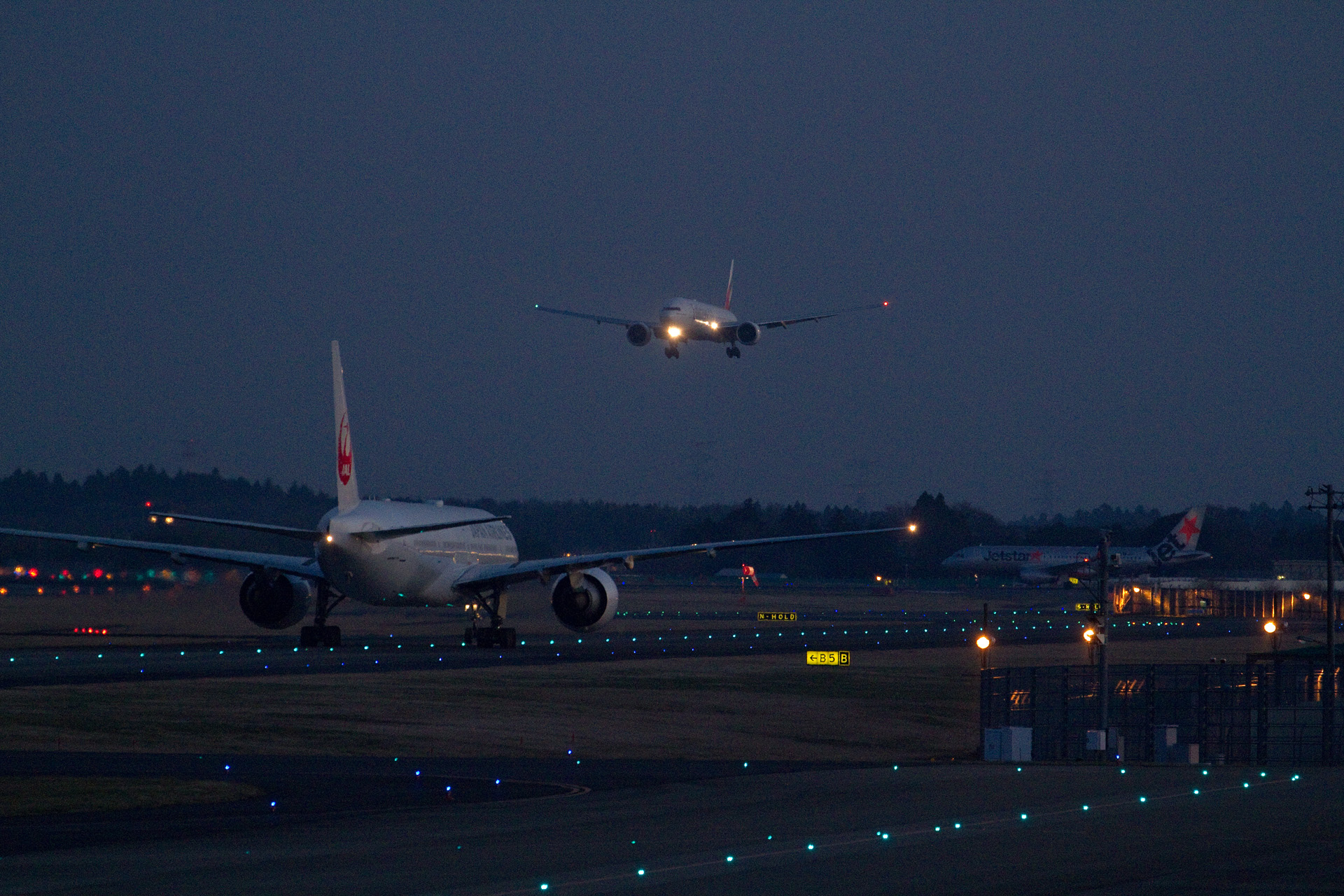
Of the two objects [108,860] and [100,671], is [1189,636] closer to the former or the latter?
[100,671]

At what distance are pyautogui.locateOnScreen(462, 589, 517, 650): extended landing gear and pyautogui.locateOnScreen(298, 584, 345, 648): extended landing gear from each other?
14.3ft

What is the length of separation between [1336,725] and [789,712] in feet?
70.8

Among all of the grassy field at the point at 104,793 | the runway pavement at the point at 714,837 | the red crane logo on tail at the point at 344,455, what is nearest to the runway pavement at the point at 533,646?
the red crane logo on tail at the point at 344,455

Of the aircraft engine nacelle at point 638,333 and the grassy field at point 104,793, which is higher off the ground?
the aircraft engine nacelle at point 638,333

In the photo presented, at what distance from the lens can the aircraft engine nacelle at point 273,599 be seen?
51.8 m

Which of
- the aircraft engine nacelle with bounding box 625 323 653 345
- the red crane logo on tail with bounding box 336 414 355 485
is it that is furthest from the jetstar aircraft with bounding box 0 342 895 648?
the aircraft engine nacelle with bounding box 625 323 653 345

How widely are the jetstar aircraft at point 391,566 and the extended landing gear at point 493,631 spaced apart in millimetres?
42

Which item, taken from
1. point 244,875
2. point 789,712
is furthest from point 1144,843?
point 789,712

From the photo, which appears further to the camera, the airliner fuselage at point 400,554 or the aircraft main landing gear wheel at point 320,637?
the aircraft main landing gear wheel at point 320,637

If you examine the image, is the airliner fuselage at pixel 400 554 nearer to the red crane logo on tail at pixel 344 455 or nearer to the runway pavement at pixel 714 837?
the red crane logo on tail at pixel 344 455

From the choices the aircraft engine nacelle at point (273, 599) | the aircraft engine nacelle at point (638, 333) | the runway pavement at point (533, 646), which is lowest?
the runway pavement at point (533, 646)

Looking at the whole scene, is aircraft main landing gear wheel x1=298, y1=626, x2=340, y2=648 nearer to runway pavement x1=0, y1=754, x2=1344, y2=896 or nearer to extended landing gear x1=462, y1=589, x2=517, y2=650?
extended landing gear x1=462, y1=589, x2=517, y2=650

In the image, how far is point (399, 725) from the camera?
32.2 meters

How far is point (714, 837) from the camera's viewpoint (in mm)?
17891
